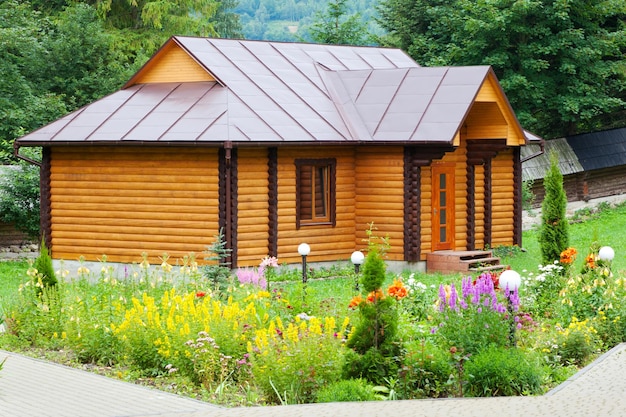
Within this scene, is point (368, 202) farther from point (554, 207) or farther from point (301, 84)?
point (554, 207)

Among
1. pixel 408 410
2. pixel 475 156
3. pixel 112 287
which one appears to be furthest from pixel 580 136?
pixel 408 410

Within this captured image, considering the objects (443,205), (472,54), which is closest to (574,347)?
(443,205)

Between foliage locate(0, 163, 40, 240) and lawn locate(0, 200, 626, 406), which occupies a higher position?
foliage locate(0, 163, 40, 240)

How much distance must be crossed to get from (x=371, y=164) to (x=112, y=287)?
9.24m

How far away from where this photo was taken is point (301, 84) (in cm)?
2259

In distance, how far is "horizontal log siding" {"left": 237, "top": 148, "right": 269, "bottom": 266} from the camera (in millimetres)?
20062

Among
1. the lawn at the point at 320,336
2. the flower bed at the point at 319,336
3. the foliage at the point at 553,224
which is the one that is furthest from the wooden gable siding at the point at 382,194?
the flower bed at the point at 319,336

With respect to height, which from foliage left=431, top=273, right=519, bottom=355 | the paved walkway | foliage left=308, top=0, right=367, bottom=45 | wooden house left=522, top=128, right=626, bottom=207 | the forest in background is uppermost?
foliage left=308, top=0, right=367, bottom=45

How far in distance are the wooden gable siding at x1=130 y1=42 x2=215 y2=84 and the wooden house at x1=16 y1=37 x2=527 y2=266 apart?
3 cm

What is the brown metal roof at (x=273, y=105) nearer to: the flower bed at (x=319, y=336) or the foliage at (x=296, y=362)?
the flower bed at (x=319, y=336)

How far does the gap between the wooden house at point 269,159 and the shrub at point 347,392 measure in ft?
30.9

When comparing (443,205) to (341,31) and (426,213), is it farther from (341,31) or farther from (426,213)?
(341,31)

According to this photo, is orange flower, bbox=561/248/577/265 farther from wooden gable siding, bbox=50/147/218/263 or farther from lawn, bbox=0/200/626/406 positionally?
wooden gable siding, bbox=50/147/218/263

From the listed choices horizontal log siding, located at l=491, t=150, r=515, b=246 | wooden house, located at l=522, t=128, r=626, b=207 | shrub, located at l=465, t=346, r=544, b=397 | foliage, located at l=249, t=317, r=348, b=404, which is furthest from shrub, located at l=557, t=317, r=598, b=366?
wooden house, located at l=522, t=128, r=626, b=207
